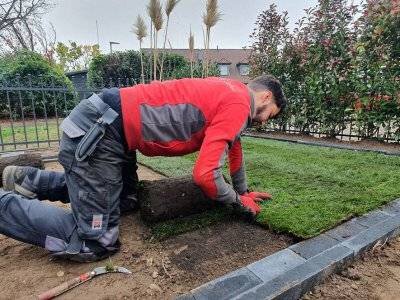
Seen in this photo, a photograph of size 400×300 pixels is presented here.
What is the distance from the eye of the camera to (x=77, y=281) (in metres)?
1.80

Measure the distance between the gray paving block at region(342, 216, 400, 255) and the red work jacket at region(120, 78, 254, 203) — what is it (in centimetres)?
84

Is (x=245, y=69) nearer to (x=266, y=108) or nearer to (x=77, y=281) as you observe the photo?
(x=266, y=108)

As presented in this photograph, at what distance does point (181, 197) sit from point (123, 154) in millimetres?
619

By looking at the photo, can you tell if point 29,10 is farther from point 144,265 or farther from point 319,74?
point 144,265

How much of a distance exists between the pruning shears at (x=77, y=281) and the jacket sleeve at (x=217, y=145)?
2.40ft

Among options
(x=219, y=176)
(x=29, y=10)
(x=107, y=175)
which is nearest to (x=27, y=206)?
(x=107, y=175)

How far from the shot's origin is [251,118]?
228cm

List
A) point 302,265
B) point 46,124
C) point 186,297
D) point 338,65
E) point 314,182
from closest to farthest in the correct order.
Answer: point 186,297 → point 302,265 → point 314,182 → point 338,65 → point 46,124

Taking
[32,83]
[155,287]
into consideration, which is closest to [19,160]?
[155,287]

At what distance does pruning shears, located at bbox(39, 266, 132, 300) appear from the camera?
5.52 feet

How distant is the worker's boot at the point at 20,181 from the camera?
2713 millimetres

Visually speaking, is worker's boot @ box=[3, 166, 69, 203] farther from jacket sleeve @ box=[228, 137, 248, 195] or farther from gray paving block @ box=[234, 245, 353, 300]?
gray paving block @ box=[234, 245, 353, 300]

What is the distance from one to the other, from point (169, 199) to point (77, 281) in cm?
95

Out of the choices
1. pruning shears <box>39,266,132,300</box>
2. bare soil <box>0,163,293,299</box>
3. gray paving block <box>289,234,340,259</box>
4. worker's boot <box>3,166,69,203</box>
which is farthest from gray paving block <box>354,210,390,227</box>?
worker's boot <box>3,166,69,203</box>
